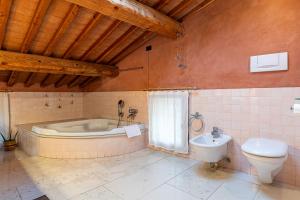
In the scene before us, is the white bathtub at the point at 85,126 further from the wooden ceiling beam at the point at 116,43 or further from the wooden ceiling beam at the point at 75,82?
the wooden ceiling beam at the point at 116,43

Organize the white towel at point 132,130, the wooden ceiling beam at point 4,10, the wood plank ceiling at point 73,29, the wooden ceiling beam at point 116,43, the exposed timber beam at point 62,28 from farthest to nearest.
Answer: the white towel at point 132,130 < the wooden ceiling beam at point 116,43 < the exposed timber beam at point 62,28 < the wood plank ceiling at point 73,29 < the wooden ceiling beam at point 4,10

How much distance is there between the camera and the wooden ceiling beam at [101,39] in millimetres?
3243

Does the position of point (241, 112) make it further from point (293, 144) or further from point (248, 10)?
point (248, 10)

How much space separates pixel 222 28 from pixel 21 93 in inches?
202

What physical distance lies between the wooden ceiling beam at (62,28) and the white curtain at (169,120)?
2059mm

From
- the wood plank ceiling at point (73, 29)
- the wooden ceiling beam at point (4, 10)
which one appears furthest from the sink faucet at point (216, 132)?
the wooden ceiling beam at point (4, 10)

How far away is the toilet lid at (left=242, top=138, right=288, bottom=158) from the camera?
79.3 inches

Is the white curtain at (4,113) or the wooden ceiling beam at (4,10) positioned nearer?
the wooden ceiling beam at (4,10)

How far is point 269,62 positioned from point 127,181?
267 centimetres

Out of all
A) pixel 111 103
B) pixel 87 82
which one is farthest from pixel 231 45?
pixel 87 82

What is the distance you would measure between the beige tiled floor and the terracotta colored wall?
57.3 inches

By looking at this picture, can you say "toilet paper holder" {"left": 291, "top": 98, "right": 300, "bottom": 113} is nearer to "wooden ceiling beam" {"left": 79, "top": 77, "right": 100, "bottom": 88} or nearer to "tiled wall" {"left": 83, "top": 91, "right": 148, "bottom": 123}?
"tiled wall" {"left": 83, "top": 91, "right": 148, "bottom": 123}

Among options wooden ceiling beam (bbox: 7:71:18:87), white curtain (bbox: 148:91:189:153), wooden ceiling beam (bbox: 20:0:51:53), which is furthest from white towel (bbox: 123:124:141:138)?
wooden ceiling beam (bbox: 7:71:18:87)

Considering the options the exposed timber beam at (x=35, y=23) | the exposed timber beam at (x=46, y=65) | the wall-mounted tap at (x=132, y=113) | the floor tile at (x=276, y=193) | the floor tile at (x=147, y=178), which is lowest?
the floor tile at (x=276, y=193)
